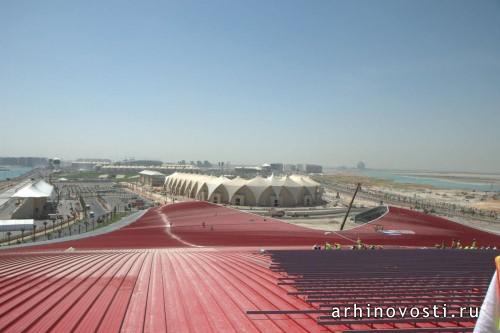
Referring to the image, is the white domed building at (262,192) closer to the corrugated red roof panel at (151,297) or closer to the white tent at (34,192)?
the white tent at (34,192)

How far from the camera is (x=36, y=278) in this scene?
283 inches

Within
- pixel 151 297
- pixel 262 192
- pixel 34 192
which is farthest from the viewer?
pixel 262 192

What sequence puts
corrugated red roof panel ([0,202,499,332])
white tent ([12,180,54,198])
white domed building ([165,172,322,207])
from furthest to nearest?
Result: white domed building ([165,172,322,207]), white tent ([12,180,54,198]), corrugated red roof panel ([0,202,499,332])

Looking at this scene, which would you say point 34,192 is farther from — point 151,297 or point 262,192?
point 151,297

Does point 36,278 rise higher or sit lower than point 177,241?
higher

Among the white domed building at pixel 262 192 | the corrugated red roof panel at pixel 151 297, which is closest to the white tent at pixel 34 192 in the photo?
the white domed building at pixel 262 192

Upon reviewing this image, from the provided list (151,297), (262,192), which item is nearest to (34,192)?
(262,192)

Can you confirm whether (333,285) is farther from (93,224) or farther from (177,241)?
(93,224)

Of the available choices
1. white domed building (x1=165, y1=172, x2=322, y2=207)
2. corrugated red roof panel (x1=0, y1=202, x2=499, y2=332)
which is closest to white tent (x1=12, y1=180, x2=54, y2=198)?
white domed building (x1=165, y1=172, x2=322, y2=207)

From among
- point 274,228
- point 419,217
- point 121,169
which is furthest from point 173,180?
point 121,169

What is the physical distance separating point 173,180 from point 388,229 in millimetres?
48921

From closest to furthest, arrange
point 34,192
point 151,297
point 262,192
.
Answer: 1. point 151,297
2. point 34,192
3. point 262,192

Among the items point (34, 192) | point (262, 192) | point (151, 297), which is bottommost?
point (34, 192)

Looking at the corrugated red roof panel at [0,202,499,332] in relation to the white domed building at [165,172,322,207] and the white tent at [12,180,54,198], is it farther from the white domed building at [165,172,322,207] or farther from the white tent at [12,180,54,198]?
the white domed building at [165,172,322,207]
